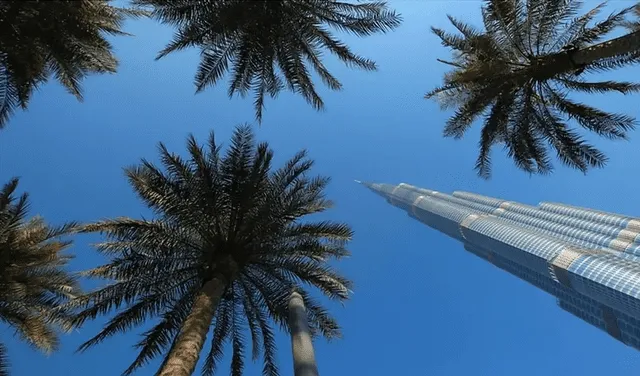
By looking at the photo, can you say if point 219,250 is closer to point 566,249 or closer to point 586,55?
point 586,55

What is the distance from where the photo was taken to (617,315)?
82.6 metres

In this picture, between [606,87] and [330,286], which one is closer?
[330,286]

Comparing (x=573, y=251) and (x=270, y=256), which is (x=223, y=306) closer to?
(x=270, y=256)

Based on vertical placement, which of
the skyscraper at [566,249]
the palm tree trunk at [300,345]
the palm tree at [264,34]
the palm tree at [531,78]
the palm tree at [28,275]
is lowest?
the palm tree trunk at [300,345]

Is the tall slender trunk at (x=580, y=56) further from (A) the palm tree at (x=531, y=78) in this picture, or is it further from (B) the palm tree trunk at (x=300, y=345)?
(B) the palm tree trunk at (x=300, y=345)

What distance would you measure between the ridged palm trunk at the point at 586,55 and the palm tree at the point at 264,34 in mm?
4293

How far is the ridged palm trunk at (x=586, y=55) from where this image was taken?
36.1 ft

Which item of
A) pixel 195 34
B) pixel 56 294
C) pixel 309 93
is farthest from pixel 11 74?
pixel 56 294

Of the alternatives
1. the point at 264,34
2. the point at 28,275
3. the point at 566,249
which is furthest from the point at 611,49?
the point at 566,249

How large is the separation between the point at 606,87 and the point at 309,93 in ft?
28.4

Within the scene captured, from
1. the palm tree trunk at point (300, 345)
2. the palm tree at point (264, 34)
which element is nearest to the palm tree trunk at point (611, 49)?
the palm tree at point (264, 34)

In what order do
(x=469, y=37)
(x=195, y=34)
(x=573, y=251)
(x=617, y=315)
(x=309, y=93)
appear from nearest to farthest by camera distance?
(x=195, y=34), (x=309, y=93), (x=469, y=37), (x=617, y=315), (x=573, y=251)

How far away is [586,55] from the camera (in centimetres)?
1172

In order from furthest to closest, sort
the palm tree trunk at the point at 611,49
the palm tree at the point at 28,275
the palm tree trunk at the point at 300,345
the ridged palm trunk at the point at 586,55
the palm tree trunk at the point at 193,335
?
the palm tree at the point at 28,275 < the ridged palm trunk at the point at 586,55 < the palm tree trunk at the point at 611,49 < the palm tree trunk at the point at 193,335 < the palm tree trunk at the point at 300,345
